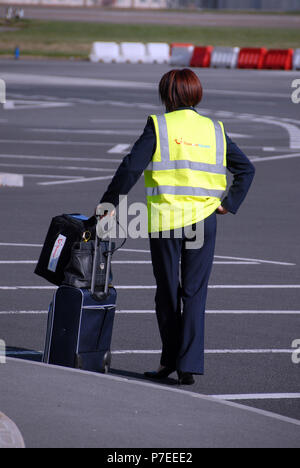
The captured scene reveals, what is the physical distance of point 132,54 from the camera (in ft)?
200

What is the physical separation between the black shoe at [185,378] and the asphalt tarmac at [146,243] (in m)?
0.08

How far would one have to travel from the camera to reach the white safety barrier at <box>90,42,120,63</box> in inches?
2359

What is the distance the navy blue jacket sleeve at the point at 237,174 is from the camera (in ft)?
23.9

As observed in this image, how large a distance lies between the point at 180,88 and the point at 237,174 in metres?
0.70

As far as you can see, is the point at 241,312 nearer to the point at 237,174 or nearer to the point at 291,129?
the point at 237,174

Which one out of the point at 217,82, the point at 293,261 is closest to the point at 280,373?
the point at 293,261

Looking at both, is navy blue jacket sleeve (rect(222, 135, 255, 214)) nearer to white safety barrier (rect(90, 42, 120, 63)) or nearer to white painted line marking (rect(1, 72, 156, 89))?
white painted line marking (rect(1, 72, 156, 89))

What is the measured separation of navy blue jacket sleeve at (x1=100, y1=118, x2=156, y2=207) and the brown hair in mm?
229

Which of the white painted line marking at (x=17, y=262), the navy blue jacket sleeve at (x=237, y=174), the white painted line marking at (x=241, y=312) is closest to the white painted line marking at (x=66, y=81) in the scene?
the white painted line marking at (x=17, y=262)

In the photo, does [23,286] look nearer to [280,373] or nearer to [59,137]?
[280,373]

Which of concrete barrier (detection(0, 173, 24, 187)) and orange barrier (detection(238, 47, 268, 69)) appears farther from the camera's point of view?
orange barrier (detection(238, 47, 268, 69))

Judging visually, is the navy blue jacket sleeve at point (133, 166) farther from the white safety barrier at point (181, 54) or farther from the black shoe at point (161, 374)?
the white safety barrier at point (181, 54)

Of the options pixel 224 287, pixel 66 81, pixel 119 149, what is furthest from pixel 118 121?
pixel 224 287

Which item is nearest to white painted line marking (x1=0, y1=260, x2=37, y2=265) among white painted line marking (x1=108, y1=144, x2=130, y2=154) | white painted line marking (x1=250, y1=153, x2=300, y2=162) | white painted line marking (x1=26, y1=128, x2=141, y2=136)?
white painted line marking (x1=250, y1=153, x2=300, y2=162)
